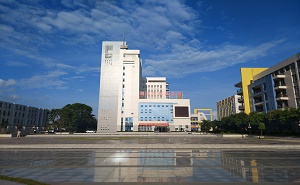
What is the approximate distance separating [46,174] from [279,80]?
65.0m

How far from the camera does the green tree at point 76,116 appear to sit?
84688 mm

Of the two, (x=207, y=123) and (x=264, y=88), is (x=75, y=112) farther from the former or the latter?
(x=264, y=88)

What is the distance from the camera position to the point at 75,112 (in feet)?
303

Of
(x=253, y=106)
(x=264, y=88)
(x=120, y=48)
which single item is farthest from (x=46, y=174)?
(x=120, y=48)

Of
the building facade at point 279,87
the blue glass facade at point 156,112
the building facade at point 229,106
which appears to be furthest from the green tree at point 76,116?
the building facade at point 229,106

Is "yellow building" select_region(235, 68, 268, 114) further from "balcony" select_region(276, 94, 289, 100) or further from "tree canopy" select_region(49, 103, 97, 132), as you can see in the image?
"tree canopy" select_region(49, 103, 97, 132)

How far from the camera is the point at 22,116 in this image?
9188 cm

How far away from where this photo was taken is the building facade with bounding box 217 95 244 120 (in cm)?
11793

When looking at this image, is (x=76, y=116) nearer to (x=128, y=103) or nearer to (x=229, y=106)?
(x=128, y=103)

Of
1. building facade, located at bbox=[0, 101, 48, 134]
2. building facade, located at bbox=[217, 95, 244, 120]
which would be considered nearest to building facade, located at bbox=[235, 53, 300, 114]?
building facade, located at bbox=[217, 95, 244, 120]

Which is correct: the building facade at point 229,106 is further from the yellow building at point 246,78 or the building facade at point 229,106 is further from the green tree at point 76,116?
the green tree at point 76,116

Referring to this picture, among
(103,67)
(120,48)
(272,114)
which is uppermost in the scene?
(120,48)

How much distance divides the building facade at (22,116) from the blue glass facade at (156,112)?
44.9 m

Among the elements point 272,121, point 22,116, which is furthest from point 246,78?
point 22,116
